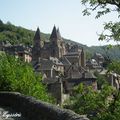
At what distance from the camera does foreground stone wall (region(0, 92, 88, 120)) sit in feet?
42.9

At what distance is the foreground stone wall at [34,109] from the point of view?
13.1 meters

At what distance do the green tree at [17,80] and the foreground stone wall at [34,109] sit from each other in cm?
930

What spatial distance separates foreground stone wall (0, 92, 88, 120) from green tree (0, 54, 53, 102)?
9.30 metres

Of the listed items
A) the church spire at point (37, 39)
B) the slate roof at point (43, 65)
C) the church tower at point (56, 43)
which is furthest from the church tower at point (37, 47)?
the slate roof at point (43, 65)

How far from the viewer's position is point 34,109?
17.4 m

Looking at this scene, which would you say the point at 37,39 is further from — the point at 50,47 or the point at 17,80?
the point at 17,80

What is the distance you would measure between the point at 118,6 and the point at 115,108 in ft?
13.8

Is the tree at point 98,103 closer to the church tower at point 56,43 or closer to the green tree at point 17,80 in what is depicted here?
the green tree at point 17,80

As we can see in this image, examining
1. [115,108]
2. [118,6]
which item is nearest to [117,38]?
[118,6]

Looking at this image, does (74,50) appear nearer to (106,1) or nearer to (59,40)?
(59,40)

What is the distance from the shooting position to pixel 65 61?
153000 millimetres

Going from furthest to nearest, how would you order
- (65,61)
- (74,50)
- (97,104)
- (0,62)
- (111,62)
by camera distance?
(74,50) → (65,61) → (0,62) → (97,104) → (111,62)

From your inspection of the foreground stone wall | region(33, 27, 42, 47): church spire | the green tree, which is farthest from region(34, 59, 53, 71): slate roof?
the foreground stone wall

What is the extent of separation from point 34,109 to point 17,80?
2227cm
